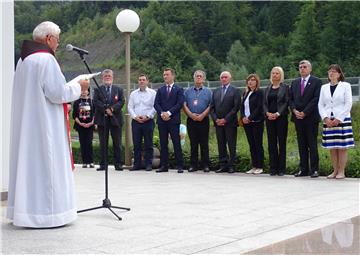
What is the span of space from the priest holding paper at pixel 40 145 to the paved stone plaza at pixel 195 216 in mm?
224

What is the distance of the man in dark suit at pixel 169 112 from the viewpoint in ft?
39.6

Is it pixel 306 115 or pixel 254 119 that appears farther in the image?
pixel 254 119

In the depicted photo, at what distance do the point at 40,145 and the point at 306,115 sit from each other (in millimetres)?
5954

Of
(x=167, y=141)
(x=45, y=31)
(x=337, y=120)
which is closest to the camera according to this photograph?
(x=45, y=31)

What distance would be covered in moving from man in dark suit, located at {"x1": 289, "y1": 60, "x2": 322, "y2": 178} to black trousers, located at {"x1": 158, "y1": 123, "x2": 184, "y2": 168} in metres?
2.45

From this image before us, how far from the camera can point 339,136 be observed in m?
10.4

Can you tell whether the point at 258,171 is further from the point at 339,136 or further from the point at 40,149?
the point at 40,149

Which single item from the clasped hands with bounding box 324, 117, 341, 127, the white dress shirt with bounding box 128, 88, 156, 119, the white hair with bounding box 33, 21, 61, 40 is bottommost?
the clasped hands with bounding box 324, 117, 341, 127

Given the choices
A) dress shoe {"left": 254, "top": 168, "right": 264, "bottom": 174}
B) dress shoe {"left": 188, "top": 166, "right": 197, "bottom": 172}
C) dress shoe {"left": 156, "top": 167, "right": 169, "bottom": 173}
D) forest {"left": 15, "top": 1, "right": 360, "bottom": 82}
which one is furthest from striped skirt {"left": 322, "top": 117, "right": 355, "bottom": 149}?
forest {"left": 15, "top": 1, "right": 360, "bottom": 82}

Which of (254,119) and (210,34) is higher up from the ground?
(210,34)

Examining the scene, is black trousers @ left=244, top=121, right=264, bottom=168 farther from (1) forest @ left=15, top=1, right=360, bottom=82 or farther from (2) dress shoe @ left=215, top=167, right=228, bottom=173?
(1) forest @ left=15, top=1, right=360, bottom=82

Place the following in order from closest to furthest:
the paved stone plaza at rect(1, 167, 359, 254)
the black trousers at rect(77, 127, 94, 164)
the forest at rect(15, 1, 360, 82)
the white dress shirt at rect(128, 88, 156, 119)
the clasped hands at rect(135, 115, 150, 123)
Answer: the paved stone plaza at rect(1, 167, 359, 254) < the clasped hands at rect(135, 115, 150, 123) < the white dress shirt at rect(128, 88, 156, 119) < the black trousers at rect(77, 127, 94, 164) < the forest at rect(15, 1, 360, 82)

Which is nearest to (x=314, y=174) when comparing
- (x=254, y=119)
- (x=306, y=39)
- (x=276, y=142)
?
(x=276, y=142)

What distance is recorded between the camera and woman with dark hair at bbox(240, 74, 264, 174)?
38.0 feet
